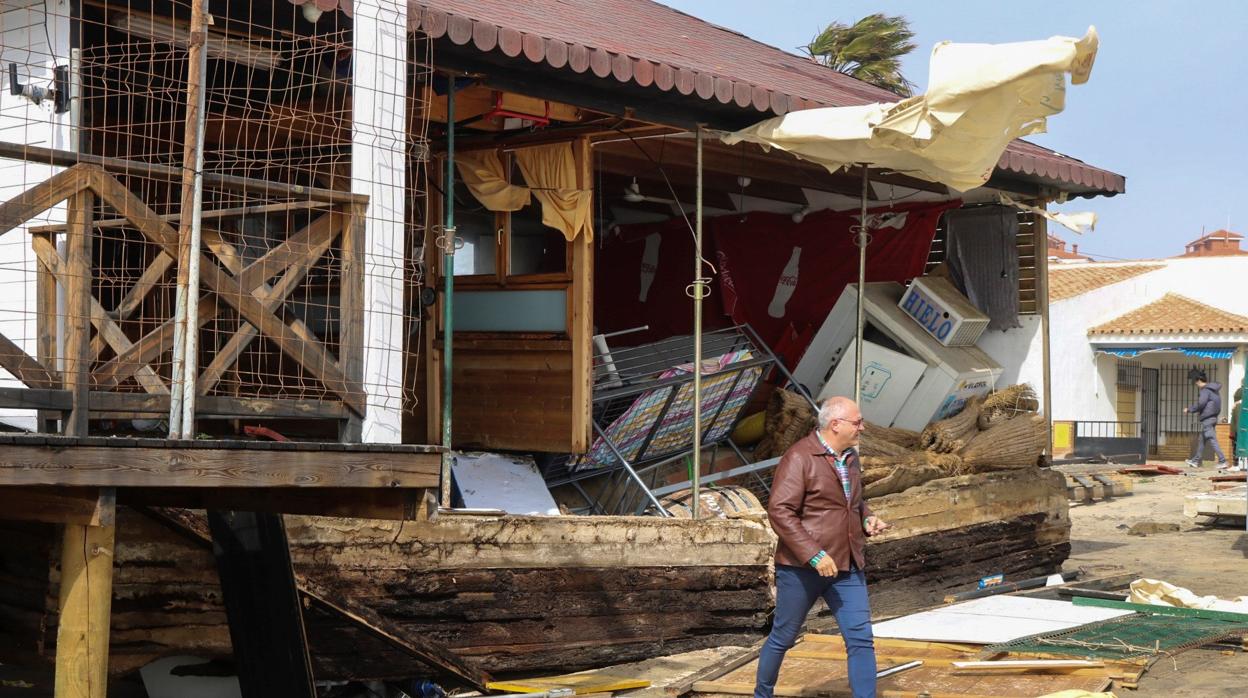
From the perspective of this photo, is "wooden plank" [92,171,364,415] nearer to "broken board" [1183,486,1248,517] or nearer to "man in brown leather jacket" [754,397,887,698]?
"man in brown leather jacket" [754,397,887,698]

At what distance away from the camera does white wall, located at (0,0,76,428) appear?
6234 mm

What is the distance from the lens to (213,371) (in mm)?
5211

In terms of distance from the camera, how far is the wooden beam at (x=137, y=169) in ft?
15.7

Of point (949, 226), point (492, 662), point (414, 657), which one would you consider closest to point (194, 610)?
point (414, 657)

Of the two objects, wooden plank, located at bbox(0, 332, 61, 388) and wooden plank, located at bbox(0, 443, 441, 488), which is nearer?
wooden plank, located at bbox(0, 443, 441, 488)

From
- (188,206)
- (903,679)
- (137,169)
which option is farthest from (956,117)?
(137,169)

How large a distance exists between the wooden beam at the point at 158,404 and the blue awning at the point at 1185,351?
26515mm

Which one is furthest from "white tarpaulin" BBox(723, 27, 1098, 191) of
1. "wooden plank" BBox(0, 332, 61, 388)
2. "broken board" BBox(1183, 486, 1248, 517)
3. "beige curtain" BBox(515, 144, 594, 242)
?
"broken board" BBox(1183, 486, 1248, 517)

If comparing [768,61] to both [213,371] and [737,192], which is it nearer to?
[737,192]

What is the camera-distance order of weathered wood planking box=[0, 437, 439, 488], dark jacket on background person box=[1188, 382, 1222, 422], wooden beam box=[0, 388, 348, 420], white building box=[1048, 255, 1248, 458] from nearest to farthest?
1. weathered wood planking box=[0, 437, 439, 488]
2. wooden beam box=[0, 388, 348, 420]
3. dark jacket on background person box=[1188, 382, 1222, 422]
4. white building box=[1048, 255, 1248, 458]

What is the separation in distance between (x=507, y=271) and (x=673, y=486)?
1.83 metres

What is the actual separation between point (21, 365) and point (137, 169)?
85cm

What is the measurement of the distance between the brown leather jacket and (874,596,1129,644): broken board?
2139 mm

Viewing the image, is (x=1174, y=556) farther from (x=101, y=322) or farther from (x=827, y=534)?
(x=101, y=322)
